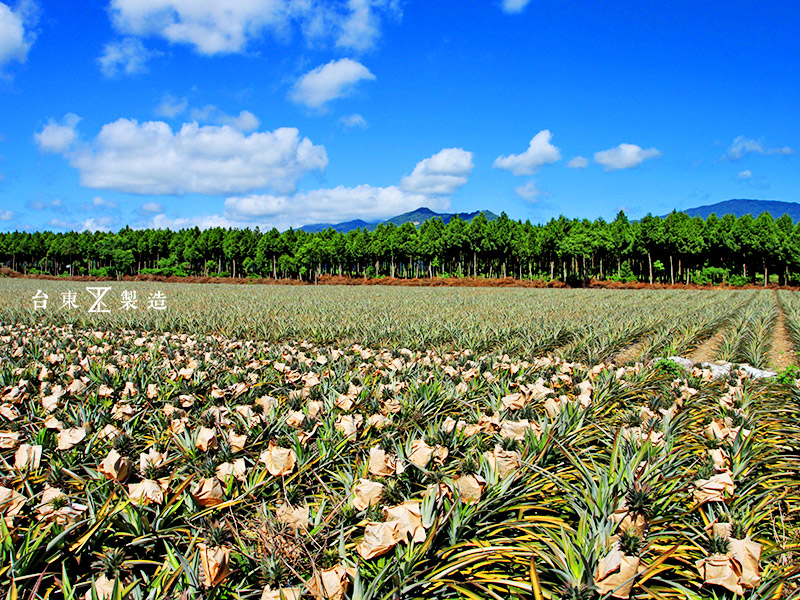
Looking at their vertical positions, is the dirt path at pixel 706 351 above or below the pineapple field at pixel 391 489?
below

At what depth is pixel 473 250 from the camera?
45.1 m

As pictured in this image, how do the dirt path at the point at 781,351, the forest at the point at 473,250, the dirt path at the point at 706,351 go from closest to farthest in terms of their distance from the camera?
the dirt path at the point at 781,351 < the dirt path at the point at 706,351 < the forest at the point at 473,250

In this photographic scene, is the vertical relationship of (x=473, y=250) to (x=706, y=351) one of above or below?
above

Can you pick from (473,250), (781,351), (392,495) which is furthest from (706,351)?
(473,250)

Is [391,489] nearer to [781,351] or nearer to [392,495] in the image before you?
[392,495]

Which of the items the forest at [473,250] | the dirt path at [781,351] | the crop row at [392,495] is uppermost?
the forest at [473,250]

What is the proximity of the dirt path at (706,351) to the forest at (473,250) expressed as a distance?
3325 cm

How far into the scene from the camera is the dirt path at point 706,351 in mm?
6895

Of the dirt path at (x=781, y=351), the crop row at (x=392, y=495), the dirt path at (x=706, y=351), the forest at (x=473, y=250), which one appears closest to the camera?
the crop row at (x=392, y=495)

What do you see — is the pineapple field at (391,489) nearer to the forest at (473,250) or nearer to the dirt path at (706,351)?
the dirt path at (706,351)

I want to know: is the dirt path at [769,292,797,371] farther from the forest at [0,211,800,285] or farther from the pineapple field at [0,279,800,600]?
the forest at [0,211,800,285]

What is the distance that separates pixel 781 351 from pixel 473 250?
1491 inches

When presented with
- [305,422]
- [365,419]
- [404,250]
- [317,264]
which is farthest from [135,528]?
[317,264]

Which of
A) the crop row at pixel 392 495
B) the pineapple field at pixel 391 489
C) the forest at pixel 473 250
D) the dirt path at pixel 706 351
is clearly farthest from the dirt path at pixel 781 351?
the forest at pixel 473 250
